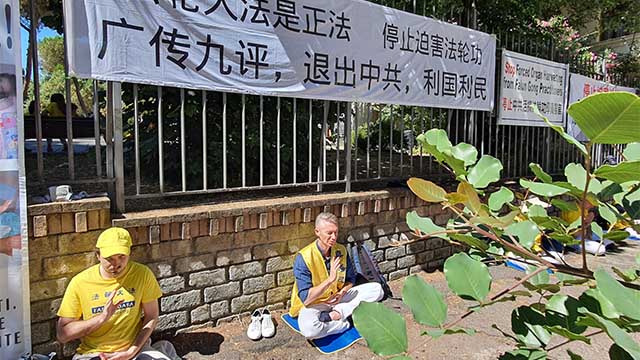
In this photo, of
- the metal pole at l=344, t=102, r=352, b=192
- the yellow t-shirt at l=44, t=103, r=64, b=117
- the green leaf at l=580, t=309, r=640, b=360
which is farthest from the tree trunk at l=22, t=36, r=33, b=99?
the yellow t-shirt at l=44, t=103, r=64, b=117

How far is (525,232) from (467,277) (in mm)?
233

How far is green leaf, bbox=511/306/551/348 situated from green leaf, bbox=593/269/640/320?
204 mm

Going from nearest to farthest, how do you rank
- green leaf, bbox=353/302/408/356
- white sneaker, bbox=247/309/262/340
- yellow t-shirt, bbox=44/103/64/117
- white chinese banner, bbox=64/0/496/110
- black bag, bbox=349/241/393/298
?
green leaf, bbox=353/302/408/356 < white chinese banner, bbox=64/0/496/110 < white sneaker, bbox=247/309/262/340 < black bag, bbox=349/241/393/298 < yellow t-shirt, bbox=44/103/64/117

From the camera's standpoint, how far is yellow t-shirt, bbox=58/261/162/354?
2.66 metres

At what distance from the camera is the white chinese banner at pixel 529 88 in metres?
5.89

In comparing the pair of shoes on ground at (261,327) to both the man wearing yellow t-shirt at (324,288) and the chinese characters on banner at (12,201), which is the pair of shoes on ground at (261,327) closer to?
the man wearing yellow t-shirt at (324,288)

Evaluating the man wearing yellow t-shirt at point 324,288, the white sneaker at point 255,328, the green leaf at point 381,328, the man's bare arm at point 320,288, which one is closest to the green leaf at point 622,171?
the green leaf at point 381,328

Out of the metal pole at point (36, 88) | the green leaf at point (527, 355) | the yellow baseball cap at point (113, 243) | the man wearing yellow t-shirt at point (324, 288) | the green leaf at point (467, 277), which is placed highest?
the metal pole at point (36, 88)

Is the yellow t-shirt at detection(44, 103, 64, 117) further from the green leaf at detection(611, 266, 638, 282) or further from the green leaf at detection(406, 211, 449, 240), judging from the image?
the green leaf at detection(611, 266, 638, 282)

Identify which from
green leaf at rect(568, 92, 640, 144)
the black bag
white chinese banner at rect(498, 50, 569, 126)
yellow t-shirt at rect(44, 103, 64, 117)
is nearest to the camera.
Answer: green leaf at rect(568, 92, 640, 144)

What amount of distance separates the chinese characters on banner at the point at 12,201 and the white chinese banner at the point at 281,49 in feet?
1.07

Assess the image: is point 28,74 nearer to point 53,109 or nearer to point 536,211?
point 536,211

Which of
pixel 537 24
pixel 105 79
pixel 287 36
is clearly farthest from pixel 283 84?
pixel 537 24

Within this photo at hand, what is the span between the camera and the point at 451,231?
981mm
